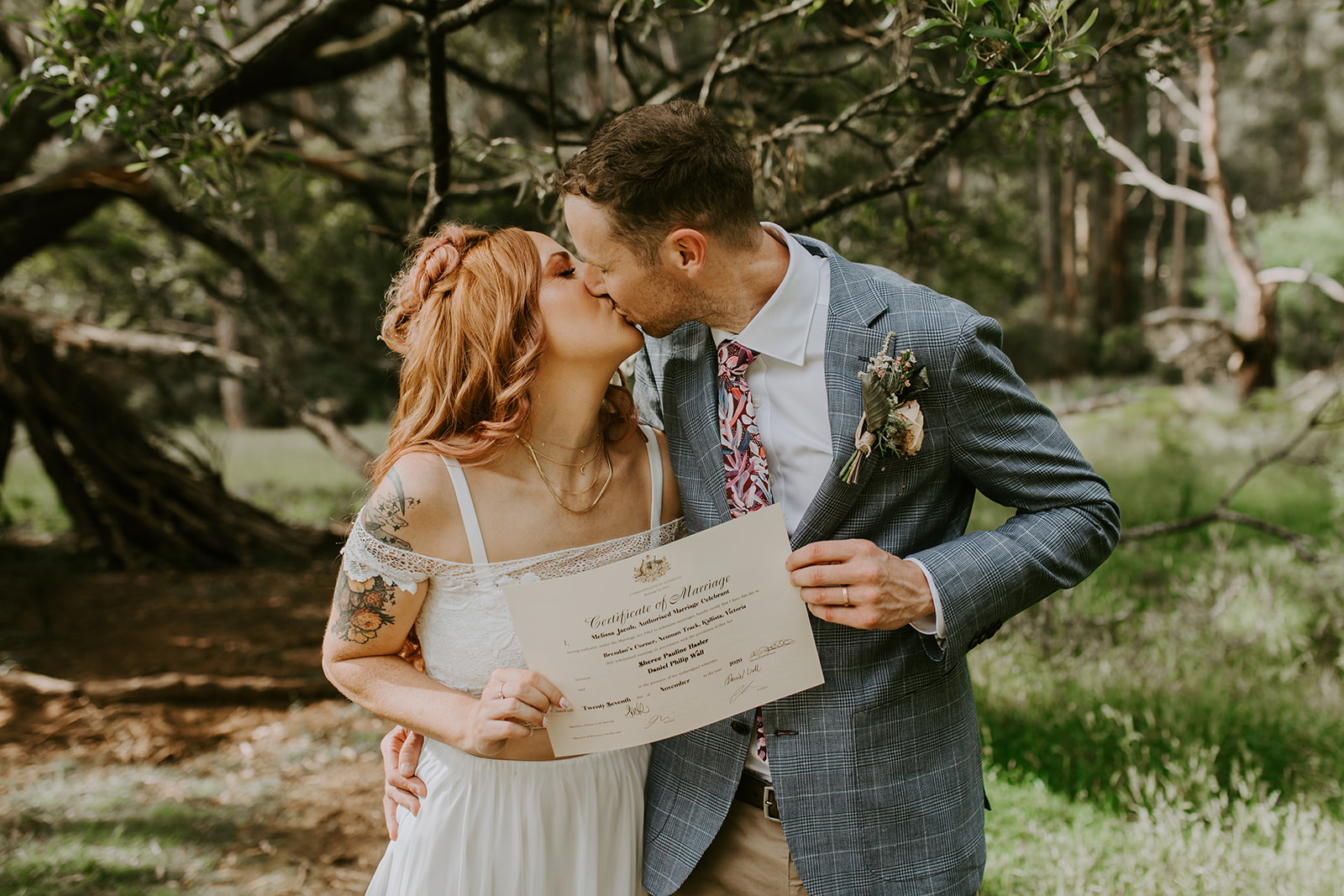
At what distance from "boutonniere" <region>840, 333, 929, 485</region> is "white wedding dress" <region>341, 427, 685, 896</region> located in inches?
22.8

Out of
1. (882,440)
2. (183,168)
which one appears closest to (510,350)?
(882,440)

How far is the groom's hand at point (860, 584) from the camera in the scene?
147 cm

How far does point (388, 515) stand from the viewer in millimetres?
1661

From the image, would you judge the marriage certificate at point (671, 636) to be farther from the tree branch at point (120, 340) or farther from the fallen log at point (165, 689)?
the fallen log at point (165, 689)

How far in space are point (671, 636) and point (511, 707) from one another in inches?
12.3

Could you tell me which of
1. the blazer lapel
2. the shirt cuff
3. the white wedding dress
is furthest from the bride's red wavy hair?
the shirt cuff

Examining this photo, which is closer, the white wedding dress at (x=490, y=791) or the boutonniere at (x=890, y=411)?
the boutonniere at (x=890, y=411)

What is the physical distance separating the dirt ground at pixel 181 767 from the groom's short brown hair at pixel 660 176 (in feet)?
9.99

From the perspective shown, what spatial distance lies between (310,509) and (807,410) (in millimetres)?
9613

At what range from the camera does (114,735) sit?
4496 mm
